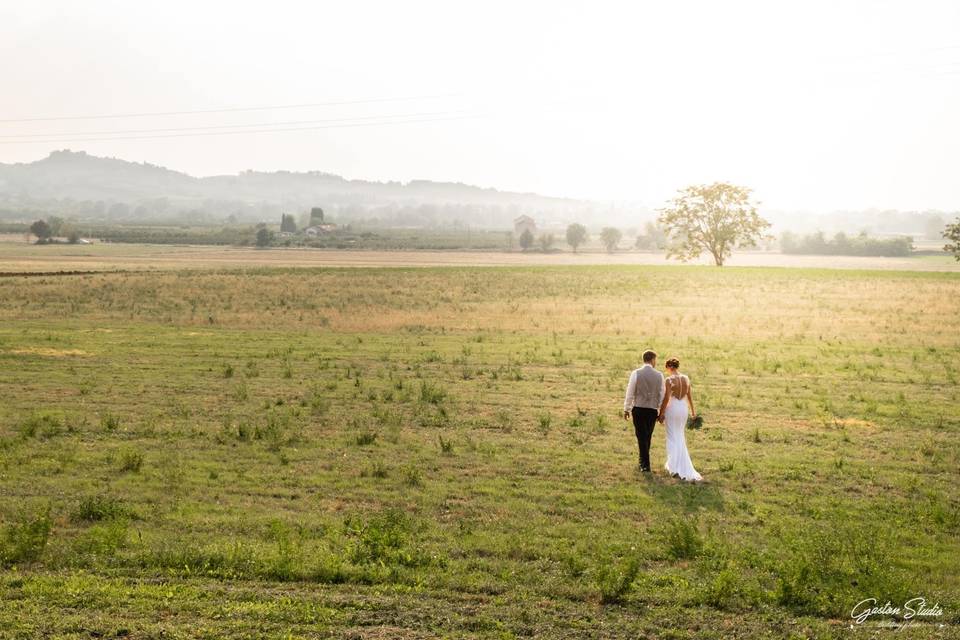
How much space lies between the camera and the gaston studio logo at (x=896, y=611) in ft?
30.3

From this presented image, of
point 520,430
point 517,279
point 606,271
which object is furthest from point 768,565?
point 606,271

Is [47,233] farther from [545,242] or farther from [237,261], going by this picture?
[545,242]

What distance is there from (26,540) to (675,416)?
1030 cm

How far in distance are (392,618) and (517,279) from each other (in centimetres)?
6881

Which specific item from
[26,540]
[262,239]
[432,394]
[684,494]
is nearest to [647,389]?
[684,494]

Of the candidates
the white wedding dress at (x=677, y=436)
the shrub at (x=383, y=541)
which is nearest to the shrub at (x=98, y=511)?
the shrub at (x=383, y=541)

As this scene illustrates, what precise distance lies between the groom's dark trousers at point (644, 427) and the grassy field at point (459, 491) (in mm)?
323

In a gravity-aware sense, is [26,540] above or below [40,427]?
above

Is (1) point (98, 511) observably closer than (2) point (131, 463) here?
Yes

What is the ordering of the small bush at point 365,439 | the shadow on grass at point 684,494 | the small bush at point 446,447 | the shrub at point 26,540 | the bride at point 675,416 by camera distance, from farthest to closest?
the small bush at point 365,439 < the small bush at point 446,447 < the bride at point 675,416 < the shadow on grass at point 684,494 < the shrub at point 26,540

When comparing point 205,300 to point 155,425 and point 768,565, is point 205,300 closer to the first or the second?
point 155,425

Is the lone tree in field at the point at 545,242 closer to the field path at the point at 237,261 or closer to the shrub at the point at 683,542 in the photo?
the field path at the point at 237,261

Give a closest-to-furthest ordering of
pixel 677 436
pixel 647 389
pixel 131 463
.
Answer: pixel 131 463 → pixel 677 436 → pixel 647 389

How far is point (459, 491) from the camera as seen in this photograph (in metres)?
14.0
